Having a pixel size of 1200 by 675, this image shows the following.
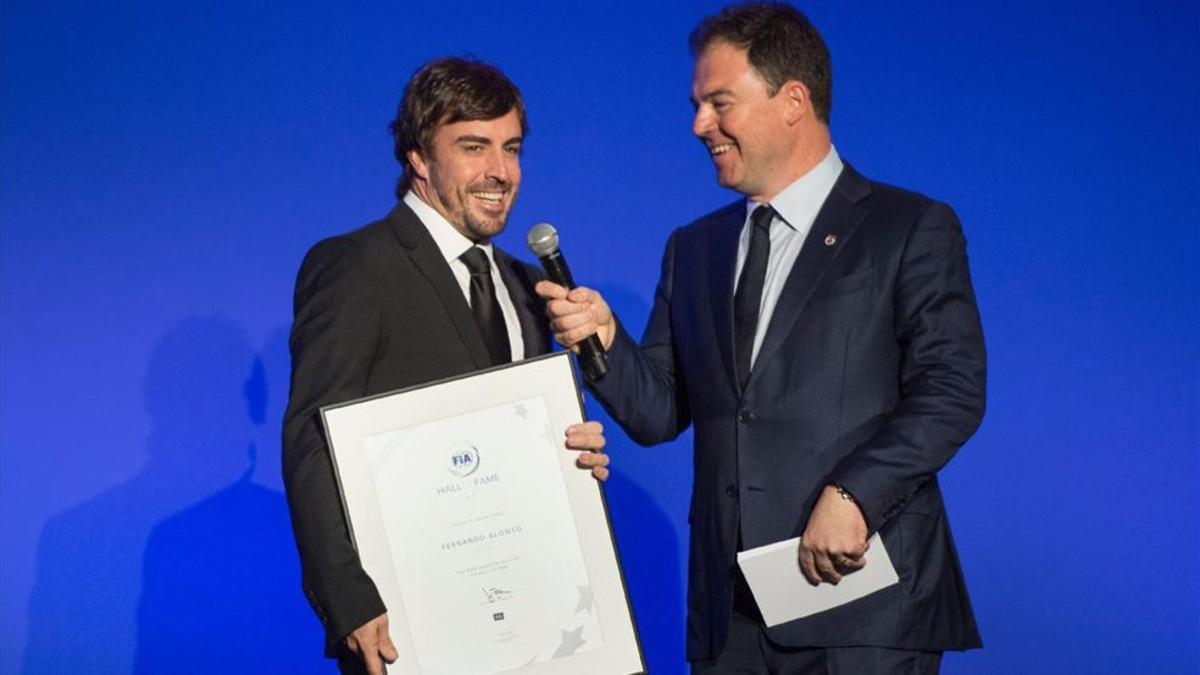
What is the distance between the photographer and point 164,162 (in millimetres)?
3703

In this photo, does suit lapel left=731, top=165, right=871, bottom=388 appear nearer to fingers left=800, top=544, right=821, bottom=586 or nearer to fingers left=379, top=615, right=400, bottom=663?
fingers left=800, top=544, right=821, bottom=586

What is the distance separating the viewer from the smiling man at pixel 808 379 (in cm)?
214

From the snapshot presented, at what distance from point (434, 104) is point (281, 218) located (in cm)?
144

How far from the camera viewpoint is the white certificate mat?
2107mm

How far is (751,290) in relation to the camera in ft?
7.64

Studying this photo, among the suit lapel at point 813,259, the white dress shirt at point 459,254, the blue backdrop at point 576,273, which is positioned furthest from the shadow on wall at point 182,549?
the suit lapel at point 813,259

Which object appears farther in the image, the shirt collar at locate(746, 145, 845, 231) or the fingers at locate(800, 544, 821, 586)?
the shirt collar at locate(746, 145, 845, 231)

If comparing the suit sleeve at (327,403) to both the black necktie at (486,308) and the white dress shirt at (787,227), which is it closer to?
the black necktie at (486,308)

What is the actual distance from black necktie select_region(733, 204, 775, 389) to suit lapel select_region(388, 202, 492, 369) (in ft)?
1.39

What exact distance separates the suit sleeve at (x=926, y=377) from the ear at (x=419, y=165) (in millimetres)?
855

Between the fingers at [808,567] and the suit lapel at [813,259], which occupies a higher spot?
the suit lapel at [813,259]

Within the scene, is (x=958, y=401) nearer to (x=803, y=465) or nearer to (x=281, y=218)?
(x=803, y=465)

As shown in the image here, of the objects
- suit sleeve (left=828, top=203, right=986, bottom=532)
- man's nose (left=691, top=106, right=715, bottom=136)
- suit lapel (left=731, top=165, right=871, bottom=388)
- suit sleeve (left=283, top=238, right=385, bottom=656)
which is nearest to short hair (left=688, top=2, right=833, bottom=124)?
man's nose (left=691, top=106, right=715, bottom=136)

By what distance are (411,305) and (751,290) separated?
1.87 ft
